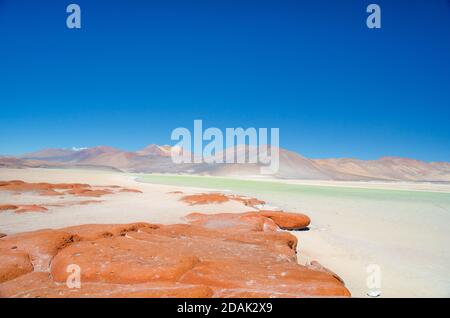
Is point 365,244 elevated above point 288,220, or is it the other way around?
point 288,220

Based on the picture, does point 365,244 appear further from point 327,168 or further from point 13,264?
point 327,168

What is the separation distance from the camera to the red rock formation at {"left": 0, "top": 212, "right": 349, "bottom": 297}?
356 cm

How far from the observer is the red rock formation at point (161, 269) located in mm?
3564

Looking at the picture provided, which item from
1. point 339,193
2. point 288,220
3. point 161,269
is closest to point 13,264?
point 161,269

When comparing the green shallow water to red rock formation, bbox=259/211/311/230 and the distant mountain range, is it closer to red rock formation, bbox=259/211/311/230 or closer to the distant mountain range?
red rock formation, bbox=259/211/311/230

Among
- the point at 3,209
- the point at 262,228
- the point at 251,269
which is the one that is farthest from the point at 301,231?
the point at 3,209

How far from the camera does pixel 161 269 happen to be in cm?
398

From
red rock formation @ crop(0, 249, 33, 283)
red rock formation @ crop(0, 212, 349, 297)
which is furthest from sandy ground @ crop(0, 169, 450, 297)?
red rock formation @ crop(0, 249, 33, 283)

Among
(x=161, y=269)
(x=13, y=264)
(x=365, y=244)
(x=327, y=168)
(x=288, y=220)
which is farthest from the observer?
(x=327, y=168)

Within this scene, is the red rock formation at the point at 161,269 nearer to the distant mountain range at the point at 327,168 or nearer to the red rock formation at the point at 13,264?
the red rock formation at the point at 13,264

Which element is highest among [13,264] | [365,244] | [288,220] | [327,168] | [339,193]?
[13,264]

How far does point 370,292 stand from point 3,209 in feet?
39.8

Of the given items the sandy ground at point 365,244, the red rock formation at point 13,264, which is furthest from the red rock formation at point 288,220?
the red rock formation at point 13,264

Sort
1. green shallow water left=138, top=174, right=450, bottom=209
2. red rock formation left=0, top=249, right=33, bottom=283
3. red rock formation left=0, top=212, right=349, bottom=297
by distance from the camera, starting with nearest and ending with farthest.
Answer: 1. red rock formation left=0, top=212, right=349, bottom=297
2. red rock formation left=0, top=249, right=33, bottom=283
3. green shallow water left=138, top=174, right=450, bottom=209
